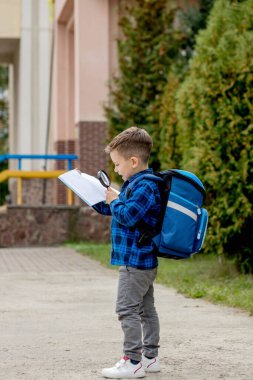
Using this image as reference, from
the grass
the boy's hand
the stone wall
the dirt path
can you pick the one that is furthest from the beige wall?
the boy's hand

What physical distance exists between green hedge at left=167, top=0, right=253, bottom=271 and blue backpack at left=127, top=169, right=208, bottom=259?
5.01 metres

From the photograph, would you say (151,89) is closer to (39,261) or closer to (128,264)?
(39,261)

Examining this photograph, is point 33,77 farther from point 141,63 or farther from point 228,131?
point 228,131

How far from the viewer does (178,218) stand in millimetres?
5449

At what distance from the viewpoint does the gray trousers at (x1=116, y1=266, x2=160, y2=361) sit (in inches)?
214

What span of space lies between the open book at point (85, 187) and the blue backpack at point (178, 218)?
282 mm

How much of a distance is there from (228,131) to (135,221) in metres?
5.53

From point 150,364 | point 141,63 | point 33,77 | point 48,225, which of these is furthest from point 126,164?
point 33,77

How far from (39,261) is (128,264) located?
363 inches

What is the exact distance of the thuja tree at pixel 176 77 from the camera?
50.7 feet

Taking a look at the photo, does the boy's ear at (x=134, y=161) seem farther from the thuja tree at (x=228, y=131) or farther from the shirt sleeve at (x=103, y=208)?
the thuja tree at (x=228, y=131)

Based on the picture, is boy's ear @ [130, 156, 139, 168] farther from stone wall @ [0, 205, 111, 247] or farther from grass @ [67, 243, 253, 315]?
stone wall @ [0, 205, 111, 247]

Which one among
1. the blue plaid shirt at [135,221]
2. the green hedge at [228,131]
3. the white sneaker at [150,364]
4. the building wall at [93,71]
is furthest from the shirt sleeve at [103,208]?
the building wall at [93,71]

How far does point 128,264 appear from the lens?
18.0 feet
